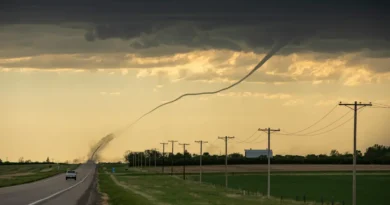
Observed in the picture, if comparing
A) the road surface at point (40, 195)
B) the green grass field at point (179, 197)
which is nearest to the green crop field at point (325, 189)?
the green grass field at point (179, 197)

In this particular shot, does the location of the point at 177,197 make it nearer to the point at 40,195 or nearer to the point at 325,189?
the point at 40,195

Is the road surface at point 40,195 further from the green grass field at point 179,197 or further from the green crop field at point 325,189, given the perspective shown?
the green crop field at point 325,189

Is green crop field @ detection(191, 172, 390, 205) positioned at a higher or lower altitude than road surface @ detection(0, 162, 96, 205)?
lower

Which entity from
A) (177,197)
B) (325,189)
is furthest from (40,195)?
(325,189)

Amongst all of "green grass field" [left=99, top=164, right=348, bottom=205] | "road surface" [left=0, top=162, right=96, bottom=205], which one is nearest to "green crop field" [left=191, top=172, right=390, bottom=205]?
"green grass field" [left=99, top=164, right=348, bottom=205]

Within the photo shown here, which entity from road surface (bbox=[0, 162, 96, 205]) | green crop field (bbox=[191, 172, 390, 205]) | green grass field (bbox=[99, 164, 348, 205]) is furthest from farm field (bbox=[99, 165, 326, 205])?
green crop field (bbox=[191, 172, 390, 205])

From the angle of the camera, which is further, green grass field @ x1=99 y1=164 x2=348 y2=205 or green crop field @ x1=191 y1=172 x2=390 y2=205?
green crop field @ x1=191 y1=172 x2=390 y2=205

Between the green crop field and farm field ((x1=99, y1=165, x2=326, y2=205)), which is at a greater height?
farm field ((x1=99, y1=165, x2=326, y2=205))

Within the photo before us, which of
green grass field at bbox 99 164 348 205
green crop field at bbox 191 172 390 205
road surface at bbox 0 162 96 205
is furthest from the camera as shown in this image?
green crop field at bbox 191 172 390 205

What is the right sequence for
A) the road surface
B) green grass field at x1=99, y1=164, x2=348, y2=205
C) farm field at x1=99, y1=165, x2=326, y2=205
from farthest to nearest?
farm field at x1=99, y1=165, x2=326, y2=205, green grass field at x1=99, y1=164, x2=348, y2=205, the road surface

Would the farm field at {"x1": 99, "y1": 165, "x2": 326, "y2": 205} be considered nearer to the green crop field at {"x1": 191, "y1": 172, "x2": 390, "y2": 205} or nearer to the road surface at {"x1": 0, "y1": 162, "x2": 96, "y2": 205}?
the road surface at {"x1": 0, "y1": 162, "x2": 96, "y2": 205}

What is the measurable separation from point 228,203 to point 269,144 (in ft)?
120

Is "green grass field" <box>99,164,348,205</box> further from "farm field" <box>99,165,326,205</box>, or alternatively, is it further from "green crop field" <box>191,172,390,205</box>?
"green crop field" <box>191,172,390,205</box>

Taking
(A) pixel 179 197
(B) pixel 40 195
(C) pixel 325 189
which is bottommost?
(C) pixel 325 189
